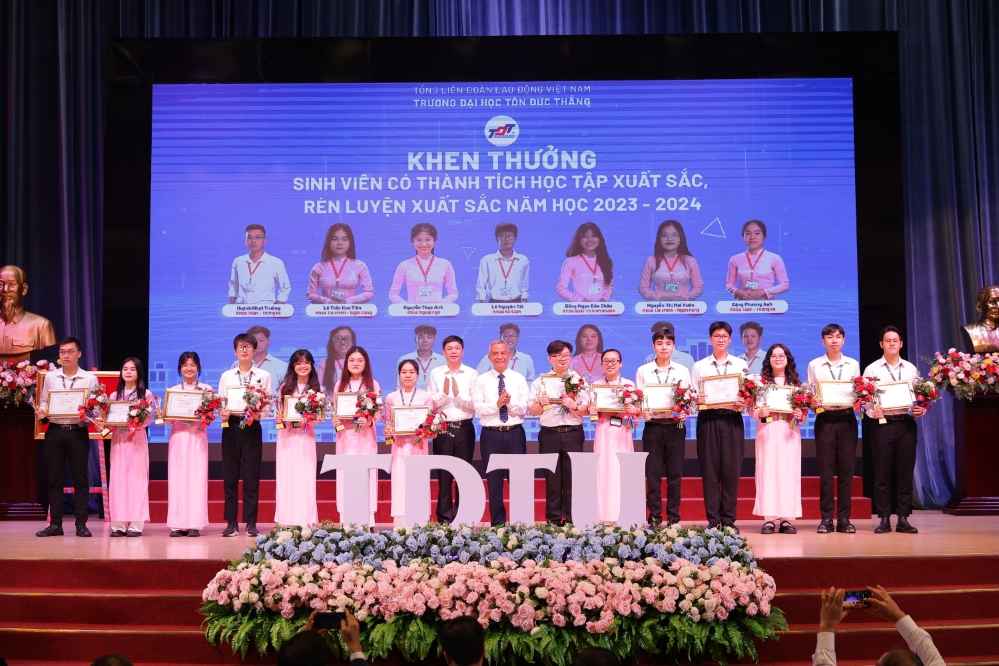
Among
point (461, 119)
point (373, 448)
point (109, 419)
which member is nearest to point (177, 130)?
point (461, 119)

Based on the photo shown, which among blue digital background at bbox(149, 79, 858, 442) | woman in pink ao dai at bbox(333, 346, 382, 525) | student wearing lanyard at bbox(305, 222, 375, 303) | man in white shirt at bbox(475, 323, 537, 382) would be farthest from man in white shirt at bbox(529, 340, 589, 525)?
student wearing lanyard at bbox(305, 222, 375, 303)

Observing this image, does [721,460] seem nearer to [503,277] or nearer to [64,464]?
[503,277]

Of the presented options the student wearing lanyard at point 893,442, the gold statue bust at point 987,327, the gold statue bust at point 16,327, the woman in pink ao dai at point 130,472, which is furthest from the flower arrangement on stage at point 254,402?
the gold statue bust at point 987,327

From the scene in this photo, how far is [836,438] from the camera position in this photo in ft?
26.7

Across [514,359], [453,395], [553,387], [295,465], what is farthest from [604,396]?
[295,465]

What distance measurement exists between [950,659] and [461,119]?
6768 millimetres

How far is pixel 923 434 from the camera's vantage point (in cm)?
1115

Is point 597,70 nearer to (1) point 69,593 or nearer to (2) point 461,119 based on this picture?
(2) point 461,119

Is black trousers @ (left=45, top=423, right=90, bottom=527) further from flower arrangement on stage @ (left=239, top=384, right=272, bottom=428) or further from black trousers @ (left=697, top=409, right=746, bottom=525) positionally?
black trousers @ (left=697, top=409, right=746, bottom=525)

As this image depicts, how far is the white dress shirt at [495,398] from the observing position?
7941 millimetres

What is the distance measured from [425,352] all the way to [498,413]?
7.57ft

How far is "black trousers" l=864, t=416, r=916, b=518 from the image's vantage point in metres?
8.02

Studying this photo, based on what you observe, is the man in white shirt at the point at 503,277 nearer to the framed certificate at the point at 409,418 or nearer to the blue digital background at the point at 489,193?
the blue digital background at the point at 489,193

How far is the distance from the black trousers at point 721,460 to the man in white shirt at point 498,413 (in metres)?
1.41
